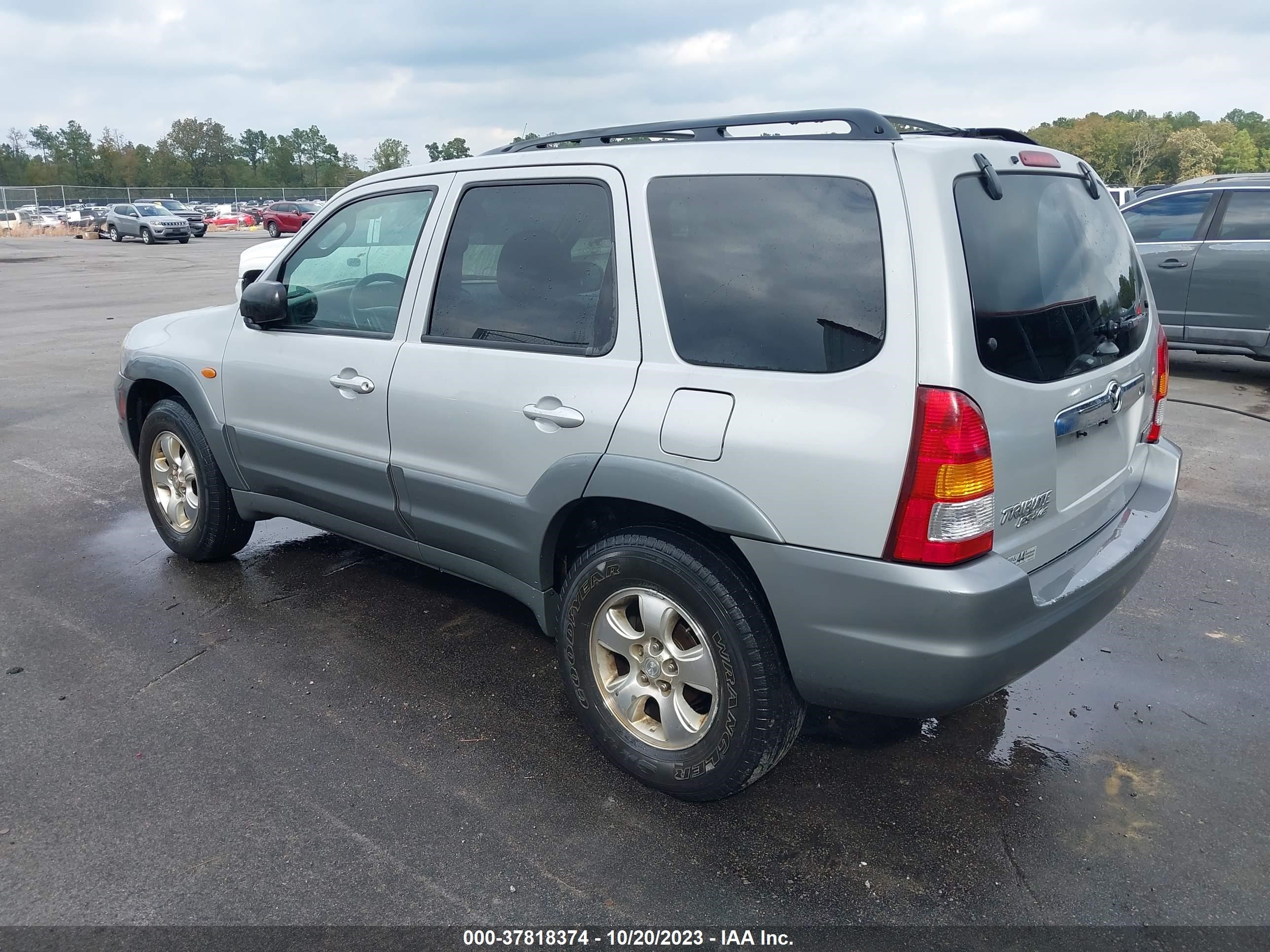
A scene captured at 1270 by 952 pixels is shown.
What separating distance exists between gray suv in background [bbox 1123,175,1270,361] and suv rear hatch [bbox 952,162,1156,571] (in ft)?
21.6

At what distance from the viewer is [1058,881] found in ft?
8.38

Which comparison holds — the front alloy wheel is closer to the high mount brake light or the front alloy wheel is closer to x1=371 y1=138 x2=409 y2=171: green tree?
the high mount brake light

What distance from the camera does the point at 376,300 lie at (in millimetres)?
3736

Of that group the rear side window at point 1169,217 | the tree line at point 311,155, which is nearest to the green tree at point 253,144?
the tree line at point 311,155

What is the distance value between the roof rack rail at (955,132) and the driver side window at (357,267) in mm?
1678

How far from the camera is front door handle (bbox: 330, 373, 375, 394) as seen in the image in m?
3.61

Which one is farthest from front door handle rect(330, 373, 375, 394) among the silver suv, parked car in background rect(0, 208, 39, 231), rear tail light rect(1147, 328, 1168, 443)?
parked car in background rect(0, 208, 39, 231)

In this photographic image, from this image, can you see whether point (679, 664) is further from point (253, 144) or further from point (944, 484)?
point (253, 144)

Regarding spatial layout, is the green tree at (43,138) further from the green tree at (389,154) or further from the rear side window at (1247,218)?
the rear side window at (1247,218)

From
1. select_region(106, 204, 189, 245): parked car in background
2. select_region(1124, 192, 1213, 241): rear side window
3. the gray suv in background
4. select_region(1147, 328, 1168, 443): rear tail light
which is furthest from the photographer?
select_region(106, 204, 189, 245): parked car in background

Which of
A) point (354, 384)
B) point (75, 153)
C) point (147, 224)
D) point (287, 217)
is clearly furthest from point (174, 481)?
point (75, 153)

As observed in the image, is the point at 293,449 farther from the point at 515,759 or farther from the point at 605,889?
the point at 605,889

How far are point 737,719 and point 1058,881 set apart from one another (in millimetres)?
940

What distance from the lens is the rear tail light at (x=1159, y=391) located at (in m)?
3.39
